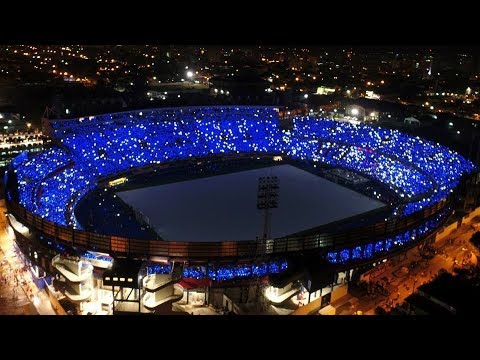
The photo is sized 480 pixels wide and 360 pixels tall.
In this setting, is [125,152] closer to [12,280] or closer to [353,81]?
[12,280]

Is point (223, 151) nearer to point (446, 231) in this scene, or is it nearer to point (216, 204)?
point (216, 204)

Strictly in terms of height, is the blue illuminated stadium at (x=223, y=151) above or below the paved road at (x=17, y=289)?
above

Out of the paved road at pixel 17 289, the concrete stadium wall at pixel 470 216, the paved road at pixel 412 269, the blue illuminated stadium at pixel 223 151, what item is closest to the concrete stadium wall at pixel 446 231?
the paved road at pixel 412 269

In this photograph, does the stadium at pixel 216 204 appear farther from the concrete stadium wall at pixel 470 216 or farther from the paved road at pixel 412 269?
the concrete stadium wall at pixel 470 216

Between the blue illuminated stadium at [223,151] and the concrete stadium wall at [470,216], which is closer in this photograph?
the concrete stadium wall at [470,216]

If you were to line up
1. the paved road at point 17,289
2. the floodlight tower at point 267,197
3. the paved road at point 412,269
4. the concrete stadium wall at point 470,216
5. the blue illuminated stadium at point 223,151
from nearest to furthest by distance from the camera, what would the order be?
1. the paved road at point 17,289
2. the paved road at point 412,269
3. the floodlight tower at point 267,197
4. the concrete stadium wall at point 470,216
5. the blue illuminated stadium at point 223,151

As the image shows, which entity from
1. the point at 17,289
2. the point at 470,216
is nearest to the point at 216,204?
the point at 17,289

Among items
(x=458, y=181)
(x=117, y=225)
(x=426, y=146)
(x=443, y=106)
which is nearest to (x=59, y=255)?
(x=117, y=225)
